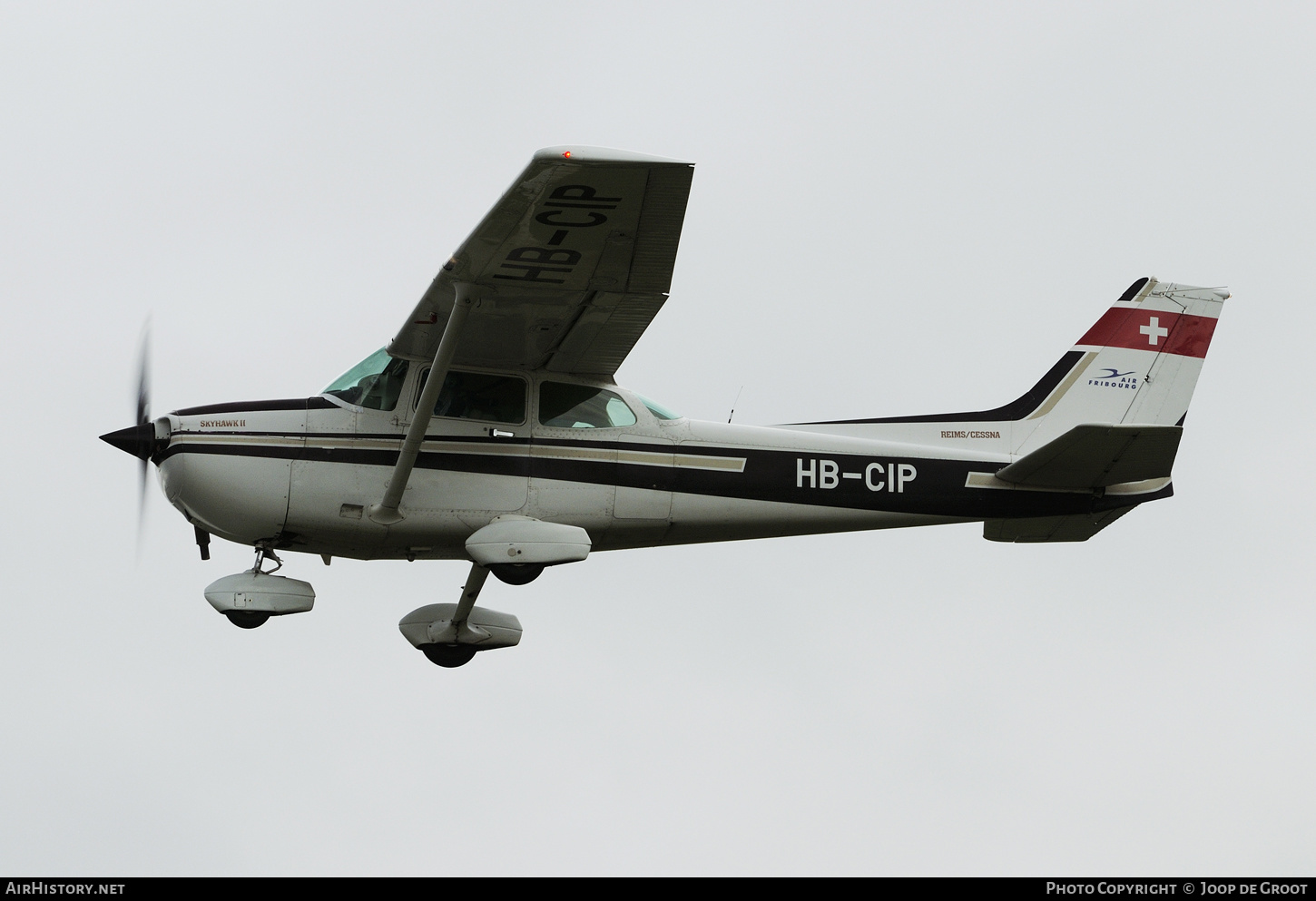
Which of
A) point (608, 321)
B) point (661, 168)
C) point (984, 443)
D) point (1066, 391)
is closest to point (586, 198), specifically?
point (661, 168)

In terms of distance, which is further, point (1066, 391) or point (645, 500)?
point (1066, 391)

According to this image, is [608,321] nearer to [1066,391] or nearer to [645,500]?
[645,500]

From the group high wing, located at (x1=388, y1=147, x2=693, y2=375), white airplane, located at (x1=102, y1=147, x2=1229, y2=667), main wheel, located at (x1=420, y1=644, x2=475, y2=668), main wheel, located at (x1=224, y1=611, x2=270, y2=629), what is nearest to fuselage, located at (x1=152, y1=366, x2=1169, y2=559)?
white airplane, located at (x1=102, y1=147, x2=1229, y2=667)

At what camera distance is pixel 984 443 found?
13828 millimetres

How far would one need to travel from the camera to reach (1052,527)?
13.7m

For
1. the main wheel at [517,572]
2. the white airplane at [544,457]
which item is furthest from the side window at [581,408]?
the main wheel at [517,572]

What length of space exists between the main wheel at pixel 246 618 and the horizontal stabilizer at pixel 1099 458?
6.18 metres

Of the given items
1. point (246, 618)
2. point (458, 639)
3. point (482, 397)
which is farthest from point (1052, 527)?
point (246, 618)

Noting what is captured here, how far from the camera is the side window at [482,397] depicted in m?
12.4

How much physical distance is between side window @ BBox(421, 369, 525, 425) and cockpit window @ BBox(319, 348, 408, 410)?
0.72 feet

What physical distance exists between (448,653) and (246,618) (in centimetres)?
251

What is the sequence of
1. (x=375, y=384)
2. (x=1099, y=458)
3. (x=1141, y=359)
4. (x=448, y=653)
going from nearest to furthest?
(x=375, y=384), (x=1099, y=458), (x=448, y=653), (x=1141, y=359)

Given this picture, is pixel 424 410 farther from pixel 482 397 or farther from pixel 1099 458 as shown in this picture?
pixel 1099 458
